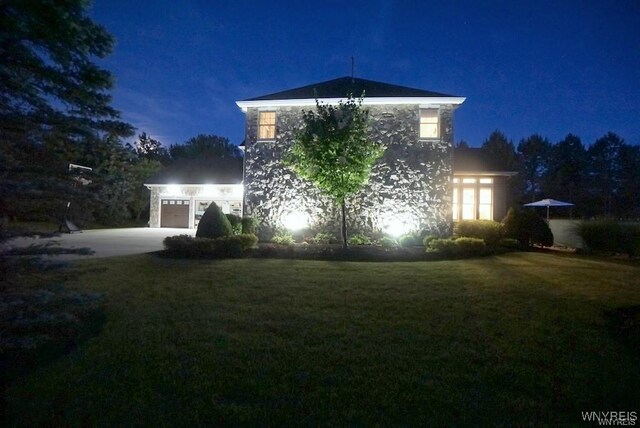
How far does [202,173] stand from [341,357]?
75.1 ft

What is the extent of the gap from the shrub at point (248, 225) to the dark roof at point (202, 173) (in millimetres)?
8483

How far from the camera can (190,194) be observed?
24.2 metres

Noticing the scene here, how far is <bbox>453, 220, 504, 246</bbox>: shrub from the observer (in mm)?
13930

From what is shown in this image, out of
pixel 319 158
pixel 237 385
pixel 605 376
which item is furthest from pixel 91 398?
pixel 319 158

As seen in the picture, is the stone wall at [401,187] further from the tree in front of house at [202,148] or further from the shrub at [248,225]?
the tree in front of house at [202,148]

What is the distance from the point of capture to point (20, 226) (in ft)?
10.7

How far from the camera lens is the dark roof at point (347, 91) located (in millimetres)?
14930

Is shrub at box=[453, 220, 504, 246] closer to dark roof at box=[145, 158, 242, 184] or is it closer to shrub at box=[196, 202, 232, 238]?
shrub at box=[196, 202, 232, 238]

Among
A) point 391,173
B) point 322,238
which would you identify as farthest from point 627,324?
point 322,238

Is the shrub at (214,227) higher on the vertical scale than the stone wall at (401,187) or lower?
lower

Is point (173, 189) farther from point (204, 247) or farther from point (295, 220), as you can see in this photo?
point (204, 247)

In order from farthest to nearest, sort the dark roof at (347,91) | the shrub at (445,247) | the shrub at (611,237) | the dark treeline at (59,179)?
1. the dark roof at (347,91)
2. the shrub at (611,237)
3. the shrub at (445,247)
4. the dark treeline at (59,179)

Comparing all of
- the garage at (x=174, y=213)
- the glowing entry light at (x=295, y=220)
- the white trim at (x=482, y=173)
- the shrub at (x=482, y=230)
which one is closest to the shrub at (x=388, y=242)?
the shrub at (x=482, y=230)

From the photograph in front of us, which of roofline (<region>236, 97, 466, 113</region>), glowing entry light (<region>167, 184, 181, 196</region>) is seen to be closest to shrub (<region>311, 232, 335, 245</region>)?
roofline (<region>236, 97, 466, 113</region>)
